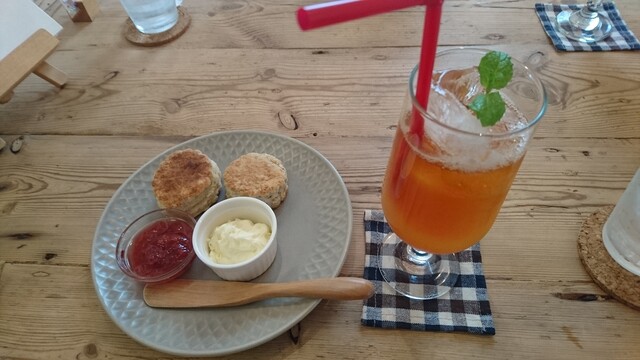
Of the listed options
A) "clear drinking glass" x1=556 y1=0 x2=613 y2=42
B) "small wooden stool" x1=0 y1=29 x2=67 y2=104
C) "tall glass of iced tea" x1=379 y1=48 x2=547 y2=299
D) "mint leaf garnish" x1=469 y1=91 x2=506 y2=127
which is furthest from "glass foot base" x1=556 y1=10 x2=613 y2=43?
"small wooden stool" x1=0 y1=29 x2=67 y2=104

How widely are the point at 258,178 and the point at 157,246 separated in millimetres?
261

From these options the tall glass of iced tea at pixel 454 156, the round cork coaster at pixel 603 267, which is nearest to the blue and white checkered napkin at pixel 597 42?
the round cork coaster at pixel 603 267

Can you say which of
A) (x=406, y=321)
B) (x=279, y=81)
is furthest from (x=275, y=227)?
(x=279, y=81)

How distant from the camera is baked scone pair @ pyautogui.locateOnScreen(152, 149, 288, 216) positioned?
1.00 meters

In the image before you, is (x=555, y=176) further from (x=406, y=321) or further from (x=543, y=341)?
(x=406, y=321)

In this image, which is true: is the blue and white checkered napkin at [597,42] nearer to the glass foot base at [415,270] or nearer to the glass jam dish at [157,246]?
the glass foot base at [415,270]

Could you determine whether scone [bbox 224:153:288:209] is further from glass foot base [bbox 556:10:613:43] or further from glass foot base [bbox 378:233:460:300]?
glass foot base [bbox 556:10:613:43]

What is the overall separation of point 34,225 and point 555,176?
127cm

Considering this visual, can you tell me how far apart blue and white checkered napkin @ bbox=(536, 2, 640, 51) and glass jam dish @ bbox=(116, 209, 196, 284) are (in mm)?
1209

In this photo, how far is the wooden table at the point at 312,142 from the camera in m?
0.86

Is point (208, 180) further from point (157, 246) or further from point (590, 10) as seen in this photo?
point (590, 10)

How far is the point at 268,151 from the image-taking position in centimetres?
113

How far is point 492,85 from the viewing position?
2.24 ft

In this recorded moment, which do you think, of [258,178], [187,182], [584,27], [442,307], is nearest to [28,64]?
[187,182]
